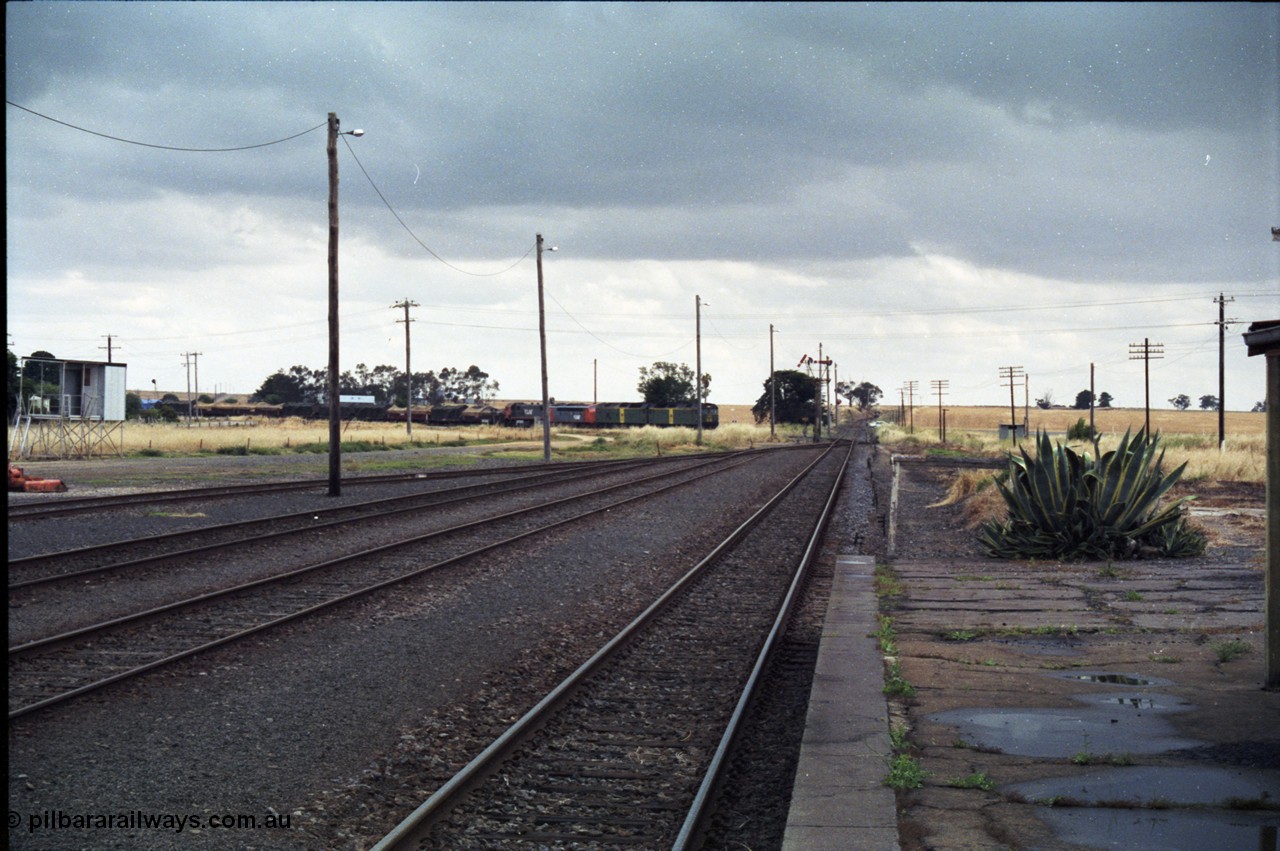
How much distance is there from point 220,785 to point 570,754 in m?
1.88

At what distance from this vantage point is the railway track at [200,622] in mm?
8211

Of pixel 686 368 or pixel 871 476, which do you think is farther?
pixel 686 368

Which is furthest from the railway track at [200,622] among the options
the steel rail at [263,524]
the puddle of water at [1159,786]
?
the puddle of water at [1159,786]

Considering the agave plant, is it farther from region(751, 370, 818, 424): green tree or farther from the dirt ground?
region(751, 370, 818, 424): green tree

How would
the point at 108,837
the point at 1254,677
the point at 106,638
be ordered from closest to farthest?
the point at 108,837, the point at 1254,677, the point at 106,638

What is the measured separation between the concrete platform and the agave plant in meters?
6.86

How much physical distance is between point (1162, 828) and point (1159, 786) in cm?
65

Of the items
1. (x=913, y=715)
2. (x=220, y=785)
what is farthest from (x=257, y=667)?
(x=913, y=715)

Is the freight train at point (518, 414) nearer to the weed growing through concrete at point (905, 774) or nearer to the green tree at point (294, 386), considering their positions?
the green tree at point (294, 386)

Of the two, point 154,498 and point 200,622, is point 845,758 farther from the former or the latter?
point 154,498

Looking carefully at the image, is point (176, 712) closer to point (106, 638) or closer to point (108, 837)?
point (108, 837)

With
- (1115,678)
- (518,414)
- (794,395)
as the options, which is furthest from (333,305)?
(794,395)

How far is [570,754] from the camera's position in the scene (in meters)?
6.56

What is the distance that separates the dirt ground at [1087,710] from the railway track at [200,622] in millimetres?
5383
